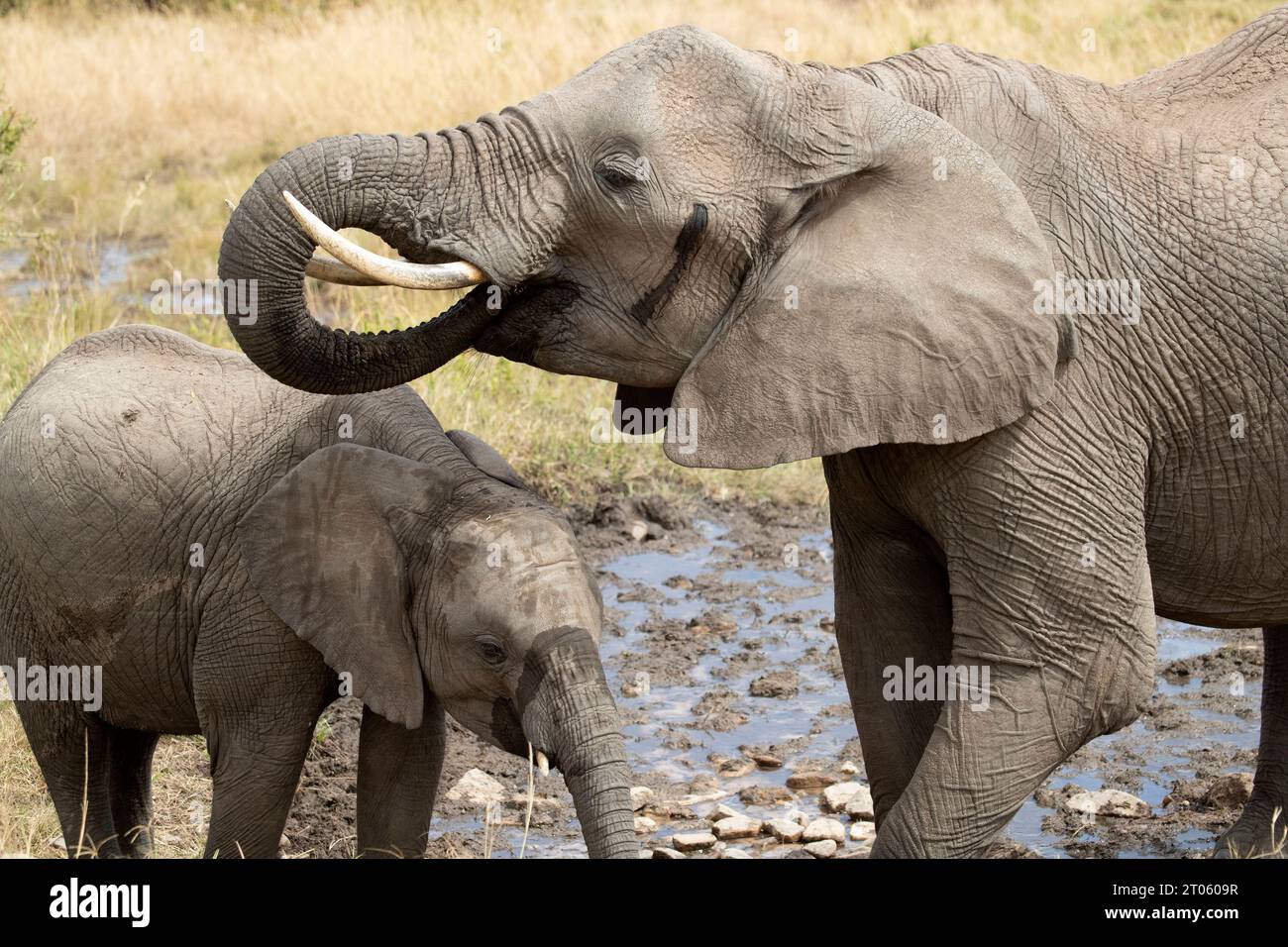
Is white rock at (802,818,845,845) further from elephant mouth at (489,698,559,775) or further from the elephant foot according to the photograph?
elephant mouth at (489,698,559,775)

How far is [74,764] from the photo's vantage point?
537cm

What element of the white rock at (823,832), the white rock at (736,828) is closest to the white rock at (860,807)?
the white rock at (823,832)

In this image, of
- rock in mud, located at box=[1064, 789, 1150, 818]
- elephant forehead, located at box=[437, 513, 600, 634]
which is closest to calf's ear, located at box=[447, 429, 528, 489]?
elephant forehead, located at box=[437, 513, 600, 634]

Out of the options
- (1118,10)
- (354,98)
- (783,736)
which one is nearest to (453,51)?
(354,98)

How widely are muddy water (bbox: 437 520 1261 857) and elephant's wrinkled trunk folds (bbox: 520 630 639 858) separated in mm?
1521

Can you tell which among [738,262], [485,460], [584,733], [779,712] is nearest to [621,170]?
[738,262]

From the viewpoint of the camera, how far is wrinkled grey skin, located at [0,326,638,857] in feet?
14.2

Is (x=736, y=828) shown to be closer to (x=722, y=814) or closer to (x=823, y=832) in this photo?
(x=722, y=814)

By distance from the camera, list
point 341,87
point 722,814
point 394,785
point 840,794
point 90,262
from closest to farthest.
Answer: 1. point 394,785
2. point 722,814
3. point 840,794
4. point 90,262
5. point 341,87

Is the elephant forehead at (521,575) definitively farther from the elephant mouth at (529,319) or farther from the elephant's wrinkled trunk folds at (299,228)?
the elephant's wrinkled trunk folds at (299,228)

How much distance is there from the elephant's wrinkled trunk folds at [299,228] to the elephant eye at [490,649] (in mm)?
768

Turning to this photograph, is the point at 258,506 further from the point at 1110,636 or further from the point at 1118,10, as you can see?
the point at 1118,10

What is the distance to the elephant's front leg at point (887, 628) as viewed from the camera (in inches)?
188

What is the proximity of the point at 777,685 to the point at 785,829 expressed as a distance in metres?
1.24
